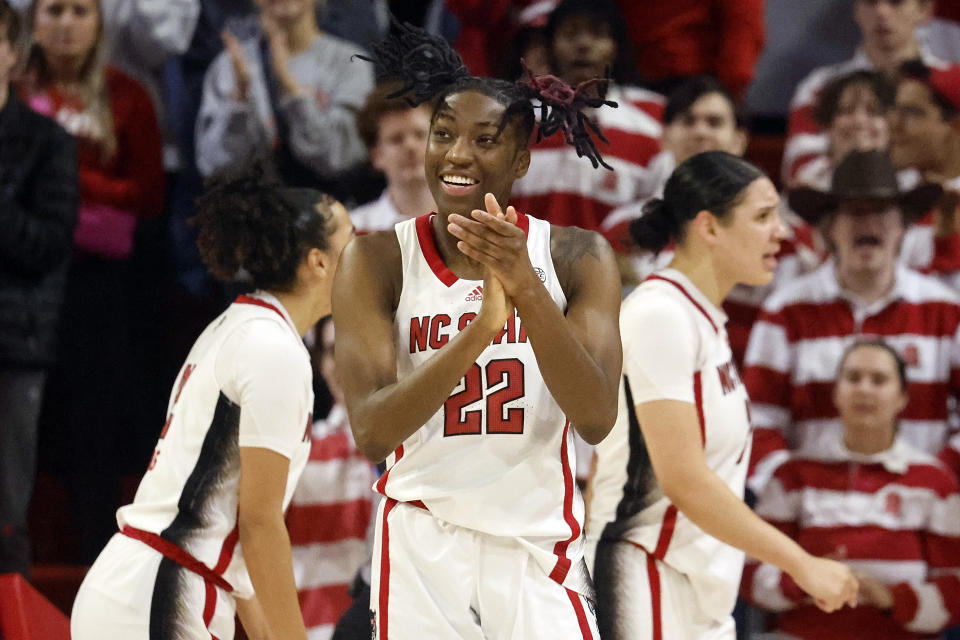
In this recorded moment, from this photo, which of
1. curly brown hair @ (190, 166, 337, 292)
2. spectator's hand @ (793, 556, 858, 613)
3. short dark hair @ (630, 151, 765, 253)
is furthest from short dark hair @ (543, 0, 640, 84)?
spectator's hand @ (793, 556, 858, 613)

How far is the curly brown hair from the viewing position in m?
3.39

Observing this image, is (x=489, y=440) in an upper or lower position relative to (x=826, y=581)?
upper

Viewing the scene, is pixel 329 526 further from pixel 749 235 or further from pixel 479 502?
pixel 479 502

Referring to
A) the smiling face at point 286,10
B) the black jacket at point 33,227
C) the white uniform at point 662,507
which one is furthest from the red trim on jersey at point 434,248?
the smiling face at point 286,10

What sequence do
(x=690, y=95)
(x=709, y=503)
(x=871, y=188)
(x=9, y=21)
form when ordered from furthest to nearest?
(x=690, y=95)
(x=871, y=188)
(x=9, y=21)
(x=709, y=503)

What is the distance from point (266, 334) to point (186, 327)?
8.54 feet

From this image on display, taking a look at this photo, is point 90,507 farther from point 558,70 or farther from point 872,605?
point 872,605

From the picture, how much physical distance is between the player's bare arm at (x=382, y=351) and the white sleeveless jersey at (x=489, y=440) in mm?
62

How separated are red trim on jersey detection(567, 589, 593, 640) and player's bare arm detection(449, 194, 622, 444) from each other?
1.00 ft

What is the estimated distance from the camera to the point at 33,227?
4.70 m

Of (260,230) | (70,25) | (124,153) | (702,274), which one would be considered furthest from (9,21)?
(702,274)

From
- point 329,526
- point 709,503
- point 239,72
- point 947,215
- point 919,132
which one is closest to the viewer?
point 709,503

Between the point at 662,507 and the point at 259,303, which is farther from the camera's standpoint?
the point at 662,507

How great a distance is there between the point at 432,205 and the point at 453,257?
2.57 m
